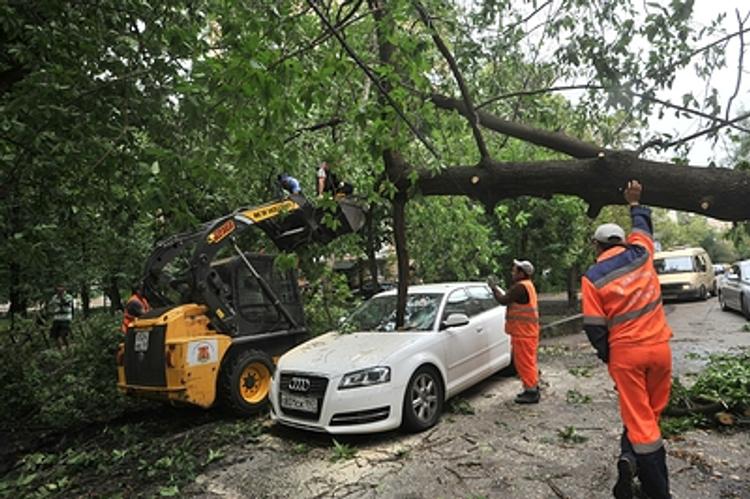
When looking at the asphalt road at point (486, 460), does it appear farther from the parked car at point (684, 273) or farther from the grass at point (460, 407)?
the parked car at point (684, 273)

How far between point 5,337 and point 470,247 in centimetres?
914

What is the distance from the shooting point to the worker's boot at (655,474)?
3375 mm

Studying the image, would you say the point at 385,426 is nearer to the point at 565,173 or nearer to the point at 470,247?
the point at 565,173

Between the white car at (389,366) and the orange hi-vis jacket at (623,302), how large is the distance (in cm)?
210

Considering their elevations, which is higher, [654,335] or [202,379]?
[654,335]

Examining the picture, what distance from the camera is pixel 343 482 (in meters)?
4.30

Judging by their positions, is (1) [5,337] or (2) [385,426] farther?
(1) [5,337]

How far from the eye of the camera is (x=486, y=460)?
4.57m

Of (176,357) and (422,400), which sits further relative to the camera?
(176,357)

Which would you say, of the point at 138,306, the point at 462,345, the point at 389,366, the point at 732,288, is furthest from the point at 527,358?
the point at 732,288

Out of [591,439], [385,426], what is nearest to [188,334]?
[385,426]

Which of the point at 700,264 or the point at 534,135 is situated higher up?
the point at 534,135

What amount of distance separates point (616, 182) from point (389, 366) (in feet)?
9.26

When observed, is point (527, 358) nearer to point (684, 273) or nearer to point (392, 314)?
point (392, 314)
